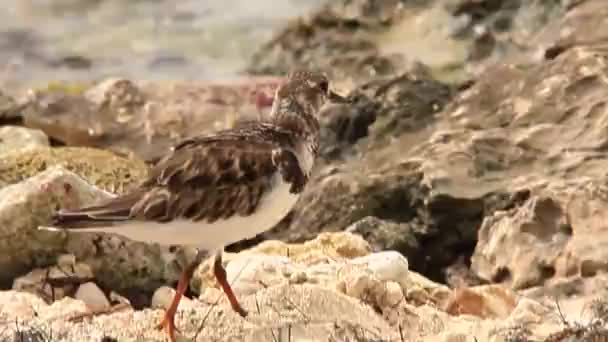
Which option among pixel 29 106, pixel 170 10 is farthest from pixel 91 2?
pixel 29 106

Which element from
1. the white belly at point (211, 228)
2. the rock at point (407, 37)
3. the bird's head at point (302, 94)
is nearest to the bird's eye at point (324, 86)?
the bird's head at point (302, 94)

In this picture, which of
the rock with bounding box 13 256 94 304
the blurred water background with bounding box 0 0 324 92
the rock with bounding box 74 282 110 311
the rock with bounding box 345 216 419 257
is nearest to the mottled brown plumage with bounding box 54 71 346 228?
the rock with bounding box 74 282 110 311

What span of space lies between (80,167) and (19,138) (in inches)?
55.9

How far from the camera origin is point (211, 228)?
19.6ft

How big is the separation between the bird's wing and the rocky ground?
439mm

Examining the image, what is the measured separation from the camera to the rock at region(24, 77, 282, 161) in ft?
35.7

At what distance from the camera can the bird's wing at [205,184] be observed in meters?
5.95

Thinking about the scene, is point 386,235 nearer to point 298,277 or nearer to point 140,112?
point 298,277

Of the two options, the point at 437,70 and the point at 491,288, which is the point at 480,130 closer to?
the point at 491,288

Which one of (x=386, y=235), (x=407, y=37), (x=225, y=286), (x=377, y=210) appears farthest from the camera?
(x=407, y=37)

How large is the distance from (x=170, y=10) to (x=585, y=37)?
773cm

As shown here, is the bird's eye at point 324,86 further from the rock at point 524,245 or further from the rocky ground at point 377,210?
the rock at point 524,245

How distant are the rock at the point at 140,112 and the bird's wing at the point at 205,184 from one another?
174 inches

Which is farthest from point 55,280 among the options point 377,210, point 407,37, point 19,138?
point 407,37
